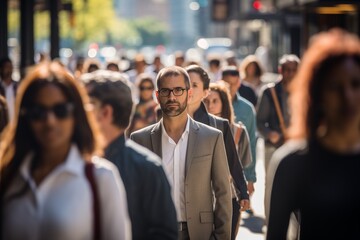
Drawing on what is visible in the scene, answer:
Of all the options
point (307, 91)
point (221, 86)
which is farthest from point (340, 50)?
point (221, 86)

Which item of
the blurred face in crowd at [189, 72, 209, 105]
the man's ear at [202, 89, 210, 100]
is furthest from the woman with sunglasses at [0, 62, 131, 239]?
the man's ear at [202, 89, 210, 100]

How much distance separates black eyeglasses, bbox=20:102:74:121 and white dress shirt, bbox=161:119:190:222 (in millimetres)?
2707

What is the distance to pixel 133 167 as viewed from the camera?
468cm

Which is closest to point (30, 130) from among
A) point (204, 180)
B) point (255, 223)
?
point (204, 180)

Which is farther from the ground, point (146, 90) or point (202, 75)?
point (202, 75)

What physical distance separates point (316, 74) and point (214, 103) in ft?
17.1

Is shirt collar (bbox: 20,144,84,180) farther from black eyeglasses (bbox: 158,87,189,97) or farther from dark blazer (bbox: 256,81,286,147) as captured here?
dark blazer (bbox: 256,81,286,147)

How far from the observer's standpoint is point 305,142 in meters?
4.28

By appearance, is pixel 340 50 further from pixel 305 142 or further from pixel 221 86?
pixel 221 86

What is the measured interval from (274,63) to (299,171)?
1825 inches

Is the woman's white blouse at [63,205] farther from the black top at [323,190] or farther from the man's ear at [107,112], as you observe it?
the black top at [323,190]

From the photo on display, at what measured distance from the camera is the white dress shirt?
6777 millimetres

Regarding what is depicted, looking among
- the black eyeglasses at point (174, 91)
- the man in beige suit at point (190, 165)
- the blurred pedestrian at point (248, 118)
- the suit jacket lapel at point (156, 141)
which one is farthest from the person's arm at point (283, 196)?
the blurred pedestrian at point (248, 118)

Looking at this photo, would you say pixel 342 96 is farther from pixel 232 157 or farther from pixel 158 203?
pixel 232 157
